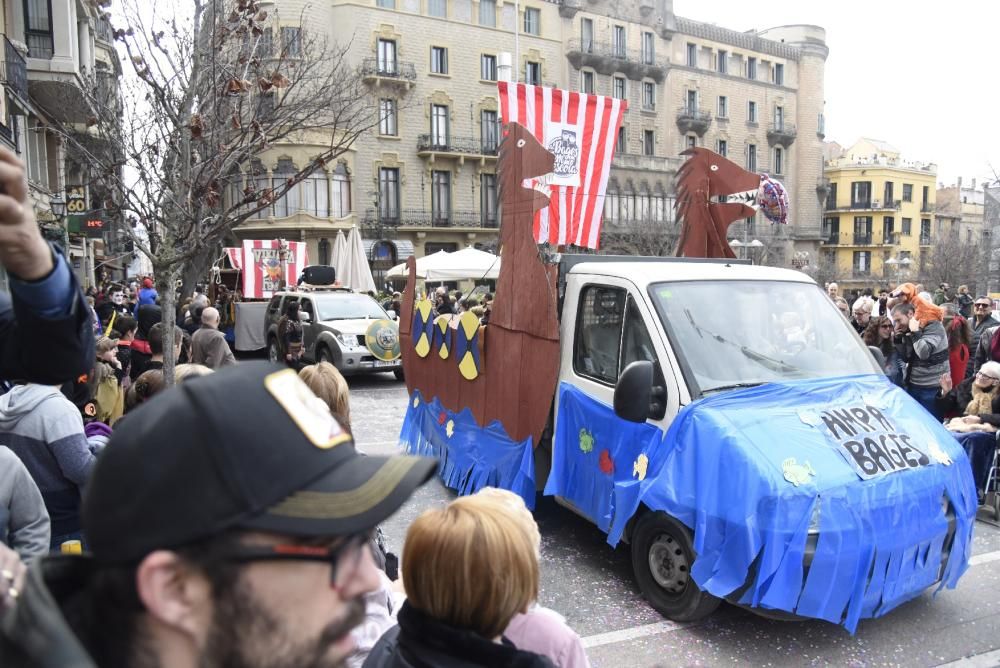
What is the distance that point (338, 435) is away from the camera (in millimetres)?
1094

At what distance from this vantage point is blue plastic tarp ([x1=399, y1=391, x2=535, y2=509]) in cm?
576

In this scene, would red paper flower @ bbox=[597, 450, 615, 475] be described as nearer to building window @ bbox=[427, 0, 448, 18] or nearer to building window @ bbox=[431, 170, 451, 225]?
building window @ bbox=[431, 170, 451, 225]

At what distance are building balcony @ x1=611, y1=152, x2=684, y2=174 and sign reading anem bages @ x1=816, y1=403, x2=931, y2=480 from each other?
43.7 metres

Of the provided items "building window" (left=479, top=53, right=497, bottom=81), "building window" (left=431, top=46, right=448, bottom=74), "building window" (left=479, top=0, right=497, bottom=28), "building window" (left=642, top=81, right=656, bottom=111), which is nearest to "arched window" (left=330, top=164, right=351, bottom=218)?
"building window" (left=431, top=46, right=448, bottom=74)

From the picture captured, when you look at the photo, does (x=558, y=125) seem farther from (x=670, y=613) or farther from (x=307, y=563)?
(x=307, y=563)

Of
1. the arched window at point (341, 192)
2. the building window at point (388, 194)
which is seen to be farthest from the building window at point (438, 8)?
the arched window at point (341, 192)

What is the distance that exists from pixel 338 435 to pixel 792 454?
332cm

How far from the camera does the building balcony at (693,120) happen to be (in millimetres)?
50188

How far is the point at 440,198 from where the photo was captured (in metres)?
42.6

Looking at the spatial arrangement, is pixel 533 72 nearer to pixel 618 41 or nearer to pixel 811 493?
pixel 618 41

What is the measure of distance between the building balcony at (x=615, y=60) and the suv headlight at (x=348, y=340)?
3603cm

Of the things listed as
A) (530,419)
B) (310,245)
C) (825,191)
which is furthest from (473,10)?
(530,419)

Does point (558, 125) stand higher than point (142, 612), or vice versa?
point (558, 125)

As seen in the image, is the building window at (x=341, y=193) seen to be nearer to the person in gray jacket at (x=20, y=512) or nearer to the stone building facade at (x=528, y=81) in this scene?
the stone building facade at (x=528, y=81)
